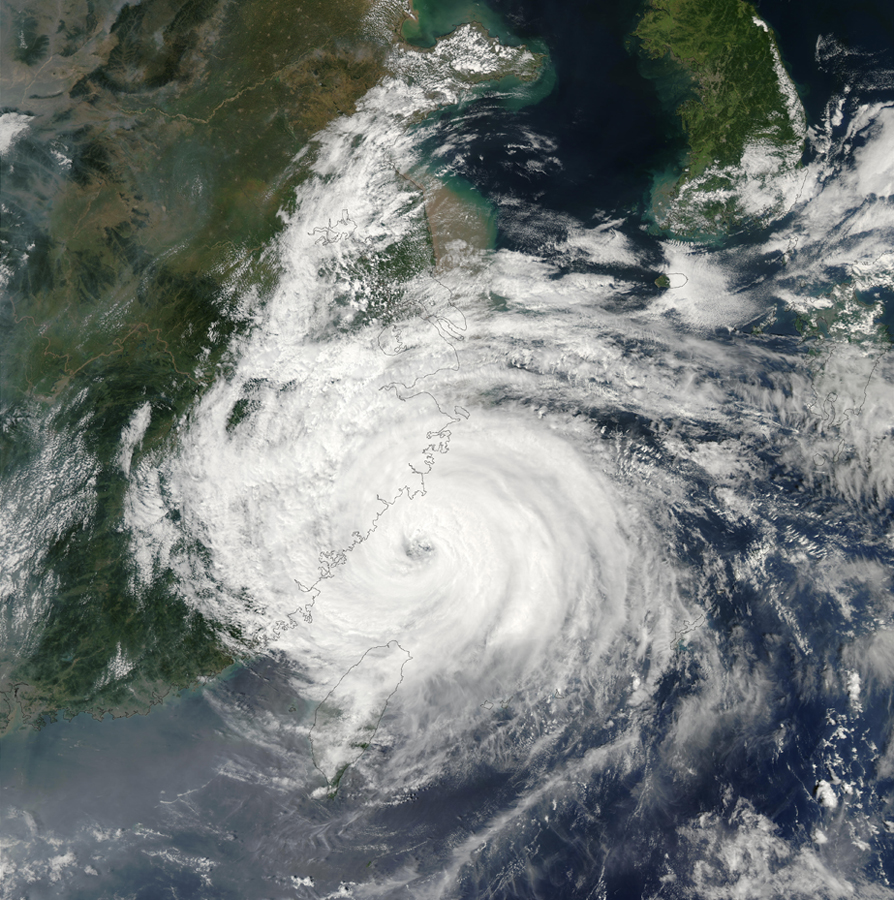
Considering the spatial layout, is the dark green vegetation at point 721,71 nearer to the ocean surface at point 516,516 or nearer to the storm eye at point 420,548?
the ocean surface at point 516,516

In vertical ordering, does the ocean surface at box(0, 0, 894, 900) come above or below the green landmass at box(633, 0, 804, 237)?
below

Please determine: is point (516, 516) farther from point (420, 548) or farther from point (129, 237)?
point (129, 237)

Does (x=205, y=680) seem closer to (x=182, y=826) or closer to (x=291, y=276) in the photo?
(x=182, y=826)

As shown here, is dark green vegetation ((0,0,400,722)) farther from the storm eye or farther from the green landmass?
the green landmass

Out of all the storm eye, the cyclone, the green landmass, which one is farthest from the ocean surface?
the green landmass

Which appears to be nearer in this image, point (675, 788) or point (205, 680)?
point (675, 788)

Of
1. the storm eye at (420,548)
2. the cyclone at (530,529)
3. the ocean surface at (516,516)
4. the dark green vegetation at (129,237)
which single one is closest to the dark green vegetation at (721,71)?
the ocean surface at (516,516)

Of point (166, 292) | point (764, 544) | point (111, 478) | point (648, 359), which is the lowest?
point (764, 544)

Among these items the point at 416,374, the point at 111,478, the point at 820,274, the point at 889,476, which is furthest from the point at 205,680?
the point at 820,274
